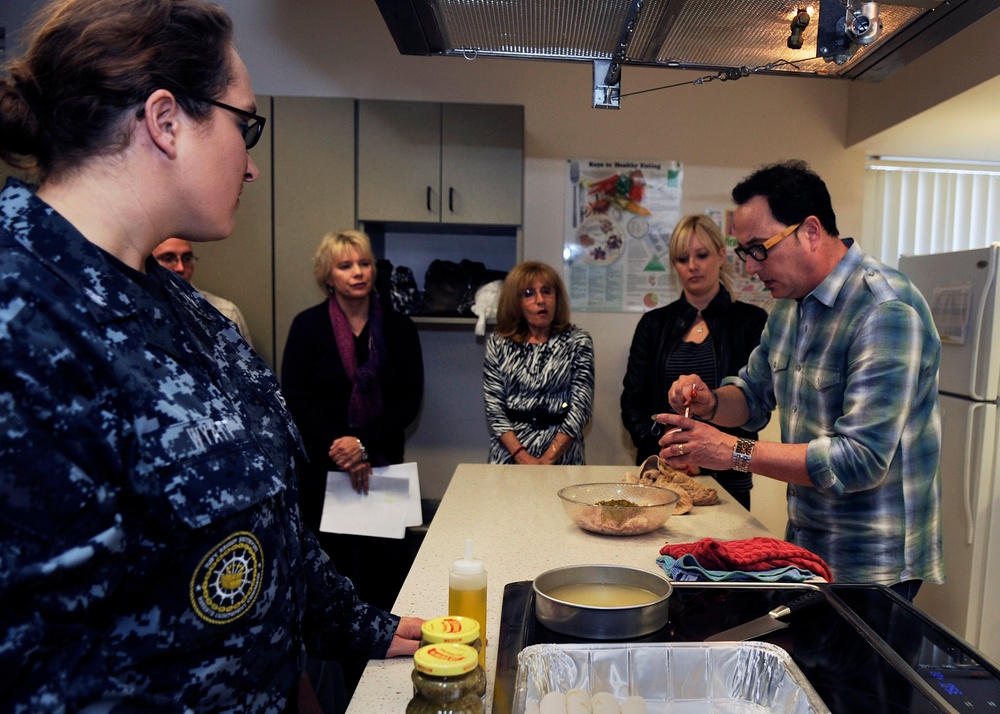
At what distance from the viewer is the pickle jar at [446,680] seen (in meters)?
0.68

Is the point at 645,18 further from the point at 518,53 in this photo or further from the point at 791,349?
the point at 791,349

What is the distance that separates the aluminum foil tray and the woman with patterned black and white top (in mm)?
1702

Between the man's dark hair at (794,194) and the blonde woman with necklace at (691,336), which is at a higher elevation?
the man's dark hair at (794,194)

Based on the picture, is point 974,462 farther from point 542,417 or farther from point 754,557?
point 754,557

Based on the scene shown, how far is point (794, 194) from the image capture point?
1590mm

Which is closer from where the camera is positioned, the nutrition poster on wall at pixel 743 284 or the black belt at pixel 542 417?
the black belt at pixel 542 417

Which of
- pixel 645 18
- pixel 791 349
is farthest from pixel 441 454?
pixel 645 18

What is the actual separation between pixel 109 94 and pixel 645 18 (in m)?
0.99

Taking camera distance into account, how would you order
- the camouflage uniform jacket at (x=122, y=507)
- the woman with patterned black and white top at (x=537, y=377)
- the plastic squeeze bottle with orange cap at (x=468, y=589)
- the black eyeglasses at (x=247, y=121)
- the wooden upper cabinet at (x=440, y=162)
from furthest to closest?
the wooden upper cabinet at (x=440, y=162)
the woman with patterned black and white top at (x=537, y=377)
the plastic squeeze bottle with orange cap at (x=468, y=589)
the black eyeglasses at (x=247, y=121)
the camouflage uniform jacket at (x=122, y=507)

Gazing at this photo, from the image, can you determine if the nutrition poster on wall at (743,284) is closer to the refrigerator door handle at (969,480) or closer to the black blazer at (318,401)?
the refrigerator door handle at (969,480)

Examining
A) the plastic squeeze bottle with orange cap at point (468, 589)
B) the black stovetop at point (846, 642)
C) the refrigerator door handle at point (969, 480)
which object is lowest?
the refrigerator door handle at point (969, 480)

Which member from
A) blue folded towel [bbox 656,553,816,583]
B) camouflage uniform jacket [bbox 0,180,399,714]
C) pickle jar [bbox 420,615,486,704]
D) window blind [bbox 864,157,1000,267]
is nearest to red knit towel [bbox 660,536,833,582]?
blue folded towel [bbox 656,553,816,583]

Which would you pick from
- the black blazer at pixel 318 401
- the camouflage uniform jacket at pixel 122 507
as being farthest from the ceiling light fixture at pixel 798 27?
the black blazer at pixel 318 401

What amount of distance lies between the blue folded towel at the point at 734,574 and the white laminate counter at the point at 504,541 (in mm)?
119
